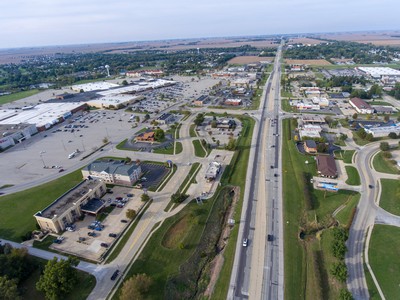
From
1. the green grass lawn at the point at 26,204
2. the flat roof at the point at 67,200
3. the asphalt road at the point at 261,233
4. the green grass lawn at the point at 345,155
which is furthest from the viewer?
the green grass lawn at the point at 345,155

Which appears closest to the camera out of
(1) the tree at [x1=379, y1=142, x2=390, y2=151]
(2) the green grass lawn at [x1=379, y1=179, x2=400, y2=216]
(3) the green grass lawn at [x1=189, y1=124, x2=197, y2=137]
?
(2) the green grass lawn at [x1=379, y1=179, x2=400, y2=216]

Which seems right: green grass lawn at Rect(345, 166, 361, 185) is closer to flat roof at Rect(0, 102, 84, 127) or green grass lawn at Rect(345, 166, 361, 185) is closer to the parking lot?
the parking lot

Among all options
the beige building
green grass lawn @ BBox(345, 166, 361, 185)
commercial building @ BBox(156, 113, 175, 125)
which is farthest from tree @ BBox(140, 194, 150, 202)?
commercial building @ BBox(156, 113, 175, 125)

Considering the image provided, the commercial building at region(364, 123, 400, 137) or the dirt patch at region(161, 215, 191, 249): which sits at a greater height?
the commercial building at region(364, 123, 400, 137)

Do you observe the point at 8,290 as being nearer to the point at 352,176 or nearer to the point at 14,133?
the point at 352,176

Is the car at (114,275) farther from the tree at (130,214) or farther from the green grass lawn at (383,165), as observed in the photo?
the green grass lawn at (383,165)

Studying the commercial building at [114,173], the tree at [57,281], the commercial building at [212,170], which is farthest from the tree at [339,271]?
the commercial building at [114,173]

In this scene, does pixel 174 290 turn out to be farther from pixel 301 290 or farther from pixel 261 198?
pixel 261 198
